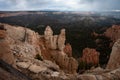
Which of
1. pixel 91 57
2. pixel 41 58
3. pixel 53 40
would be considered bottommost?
pixel 91 57

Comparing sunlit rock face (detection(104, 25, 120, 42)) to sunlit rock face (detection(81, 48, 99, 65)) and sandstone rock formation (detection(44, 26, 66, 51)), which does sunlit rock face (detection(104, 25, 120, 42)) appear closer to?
sunlit rock face (detection(81, 48, 99, 65))

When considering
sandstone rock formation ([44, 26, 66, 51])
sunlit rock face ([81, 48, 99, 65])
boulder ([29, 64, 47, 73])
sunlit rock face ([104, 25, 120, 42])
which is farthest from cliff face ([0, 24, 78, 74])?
sunlit rock face ([104, 25, 120, 42])

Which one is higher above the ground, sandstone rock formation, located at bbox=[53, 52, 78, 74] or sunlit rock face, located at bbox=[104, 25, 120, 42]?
sandstone rock formation, located at bbox=[53, 52, 78, 74]

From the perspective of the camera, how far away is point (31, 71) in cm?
1703

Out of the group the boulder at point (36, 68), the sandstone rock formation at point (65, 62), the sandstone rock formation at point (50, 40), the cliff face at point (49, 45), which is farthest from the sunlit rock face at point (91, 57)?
the boulder at point (36, 68)

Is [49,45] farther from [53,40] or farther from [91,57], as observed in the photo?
[91,57]

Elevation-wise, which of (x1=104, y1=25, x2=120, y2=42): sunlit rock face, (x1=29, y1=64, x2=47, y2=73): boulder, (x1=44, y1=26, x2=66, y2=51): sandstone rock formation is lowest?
(x1=104, y1=25, x2=120, y2=42): sunlit rock face

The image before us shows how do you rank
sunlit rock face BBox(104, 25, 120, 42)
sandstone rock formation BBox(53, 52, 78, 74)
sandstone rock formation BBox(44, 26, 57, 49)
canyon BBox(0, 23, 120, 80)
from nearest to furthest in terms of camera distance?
1. canyon BBox(0, 23, 120, 80)
2. sandstone rock formation BBox(53, 52, 78, 74)
3. sandstone rock formation BBox(44, 26, 57, 49)
4. sunlit rock face BBox(104, 25, 120, 42)

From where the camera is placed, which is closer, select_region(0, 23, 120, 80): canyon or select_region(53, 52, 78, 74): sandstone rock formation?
select_region(0, 23, 120, 80): canyon

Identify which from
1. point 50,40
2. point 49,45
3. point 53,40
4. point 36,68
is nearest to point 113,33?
point 53,40

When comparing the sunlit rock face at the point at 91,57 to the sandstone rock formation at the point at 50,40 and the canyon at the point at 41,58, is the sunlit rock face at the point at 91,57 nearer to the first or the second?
the canyon at the point at 41,58

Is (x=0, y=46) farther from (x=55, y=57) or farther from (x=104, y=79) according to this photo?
(x=55, y=57)

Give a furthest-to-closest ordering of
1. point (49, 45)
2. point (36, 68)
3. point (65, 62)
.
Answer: point (49, 45) → point (65, 62) → point (36, 68)

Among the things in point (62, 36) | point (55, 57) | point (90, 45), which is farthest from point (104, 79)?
point (90, 45)
